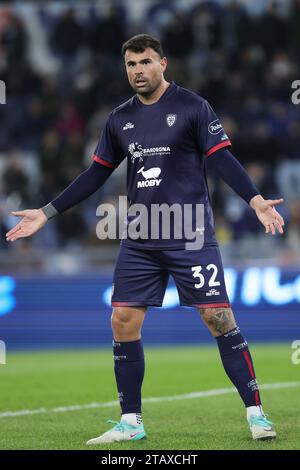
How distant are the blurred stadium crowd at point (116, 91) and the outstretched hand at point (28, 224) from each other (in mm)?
7283

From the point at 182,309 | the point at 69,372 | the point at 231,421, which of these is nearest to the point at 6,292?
the point at 182,309

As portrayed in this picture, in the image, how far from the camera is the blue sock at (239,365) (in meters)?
6.20

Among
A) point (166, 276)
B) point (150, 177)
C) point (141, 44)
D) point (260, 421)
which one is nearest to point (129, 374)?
point (166, 276)

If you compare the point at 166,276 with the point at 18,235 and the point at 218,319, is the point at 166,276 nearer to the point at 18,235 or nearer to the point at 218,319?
the point at 218,319

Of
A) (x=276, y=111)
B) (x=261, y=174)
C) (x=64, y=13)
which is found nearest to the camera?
(x=261, y=174)

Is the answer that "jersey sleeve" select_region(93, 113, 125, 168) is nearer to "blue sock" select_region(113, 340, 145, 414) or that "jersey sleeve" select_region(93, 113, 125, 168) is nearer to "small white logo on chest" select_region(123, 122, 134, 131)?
"small white logo on chest" select_region(123, 122, 134, 131)

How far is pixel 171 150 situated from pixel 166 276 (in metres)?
0.80

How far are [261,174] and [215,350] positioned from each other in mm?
3417

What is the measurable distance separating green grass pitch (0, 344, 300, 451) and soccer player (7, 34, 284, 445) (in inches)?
11.7

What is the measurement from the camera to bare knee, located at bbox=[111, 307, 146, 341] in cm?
638

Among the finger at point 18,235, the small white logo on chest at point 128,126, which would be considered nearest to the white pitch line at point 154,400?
the finger at point 18,235

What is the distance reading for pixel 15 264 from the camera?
1355cm

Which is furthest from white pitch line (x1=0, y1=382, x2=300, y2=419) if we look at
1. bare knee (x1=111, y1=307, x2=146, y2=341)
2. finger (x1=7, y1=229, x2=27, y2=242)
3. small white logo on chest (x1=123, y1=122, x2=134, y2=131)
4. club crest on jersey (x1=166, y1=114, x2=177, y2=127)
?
club crest on jersey (x1=166, y1=114, x2=177, y2=127)
